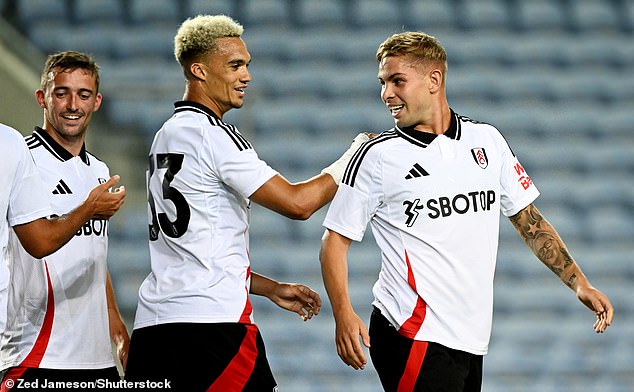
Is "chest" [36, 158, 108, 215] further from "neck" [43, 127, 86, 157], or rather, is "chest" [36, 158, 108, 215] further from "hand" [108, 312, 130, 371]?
"hand" [108, 312, 130, 371]

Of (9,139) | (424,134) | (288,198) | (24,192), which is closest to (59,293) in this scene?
(24,192)

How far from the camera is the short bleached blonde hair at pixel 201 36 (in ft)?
8.73

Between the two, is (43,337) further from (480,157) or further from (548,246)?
(548,246)

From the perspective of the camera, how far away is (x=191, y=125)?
255 cm

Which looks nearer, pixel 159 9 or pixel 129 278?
pixel 129 278

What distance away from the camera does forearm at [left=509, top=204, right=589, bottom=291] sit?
2762 mm

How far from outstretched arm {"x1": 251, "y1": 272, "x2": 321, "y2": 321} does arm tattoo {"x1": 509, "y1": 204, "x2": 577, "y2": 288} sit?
0.62 m

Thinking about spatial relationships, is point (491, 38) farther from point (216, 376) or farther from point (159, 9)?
point (216, 376)

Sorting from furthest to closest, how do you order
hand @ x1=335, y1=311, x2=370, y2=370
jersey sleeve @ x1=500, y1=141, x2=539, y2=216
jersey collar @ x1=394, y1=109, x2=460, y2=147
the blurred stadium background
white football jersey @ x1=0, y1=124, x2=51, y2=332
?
1. the blurred stadium background
2. jersey sleeve @ x1=500, y1=141, x2=539, y2=216
3. jersey collar @ x1=394, y1=109, x2=460, y2=147
4. hand @ x1=335, y1=311, x2=370, y2=370
5. white football jersey @ x1=0, y1=124, x2=51, y2=332

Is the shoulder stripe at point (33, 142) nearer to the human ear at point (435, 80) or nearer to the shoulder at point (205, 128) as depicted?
the shoulder at point (205, 128)

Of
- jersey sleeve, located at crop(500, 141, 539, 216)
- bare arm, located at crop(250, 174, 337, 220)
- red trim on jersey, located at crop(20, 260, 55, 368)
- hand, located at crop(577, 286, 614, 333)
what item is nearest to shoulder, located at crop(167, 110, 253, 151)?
bare arm, located at crop(250, 174, 337, 220)

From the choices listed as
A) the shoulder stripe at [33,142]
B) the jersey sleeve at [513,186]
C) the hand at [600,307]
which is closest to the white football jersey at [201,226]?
the shoulder stripe at [33,142]

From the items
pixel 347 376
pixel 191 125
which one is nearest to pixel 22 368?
pixel 191 125

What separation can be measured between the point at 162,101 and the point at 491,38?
205 centimetres
